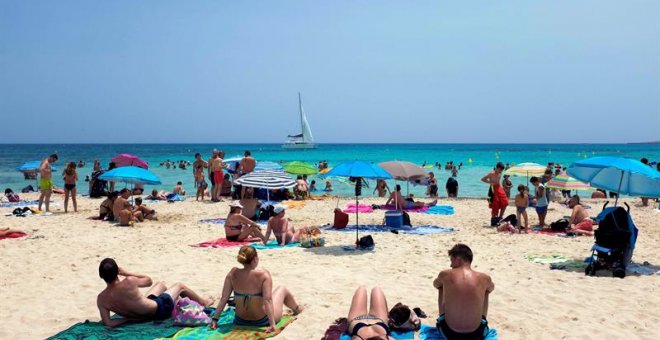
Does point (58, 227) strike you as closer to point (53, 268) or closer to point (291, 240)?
point (53, 268)

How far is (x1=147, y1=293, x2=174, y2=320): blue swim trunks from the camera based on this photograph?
4891 millimetres

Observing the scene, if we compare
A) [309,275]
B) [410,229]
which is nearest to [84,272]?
[309,275]

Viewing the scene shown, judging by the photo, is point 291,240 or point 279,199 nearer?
point 291,240

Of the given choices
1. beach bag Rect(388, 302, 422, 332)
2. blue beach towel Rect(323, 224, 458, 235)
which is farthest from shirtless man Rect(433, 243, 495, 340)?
blue beach towel Rect(323, 224, 458, 235)

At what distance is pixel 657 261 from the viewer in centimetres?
755

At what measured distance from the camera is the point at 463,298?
13.4ft

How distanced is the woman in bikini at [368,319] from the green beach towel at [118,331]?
171 cm

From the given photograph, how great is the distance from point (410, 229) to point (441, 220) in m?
2.03

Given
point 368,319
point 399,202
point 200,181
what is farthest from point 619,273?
point 200,181

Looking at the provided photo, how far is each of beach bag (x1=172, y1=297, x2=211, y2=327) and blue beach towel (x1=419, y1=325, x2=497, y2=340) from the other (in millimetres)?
1973

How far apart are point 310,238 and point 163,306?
396 centimetres

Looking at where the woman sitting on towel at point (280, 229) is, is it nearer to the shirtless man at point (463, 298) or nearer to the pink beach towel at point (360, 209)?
the shirtless man at point (463, 298)

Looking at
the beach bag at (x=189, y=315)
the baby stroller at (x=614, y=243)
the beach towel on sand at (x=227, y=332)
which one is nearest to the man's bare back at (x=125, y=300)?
the beach bag at (x=189, y=315)

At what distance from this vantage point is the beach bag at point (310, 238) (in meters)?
8.61
